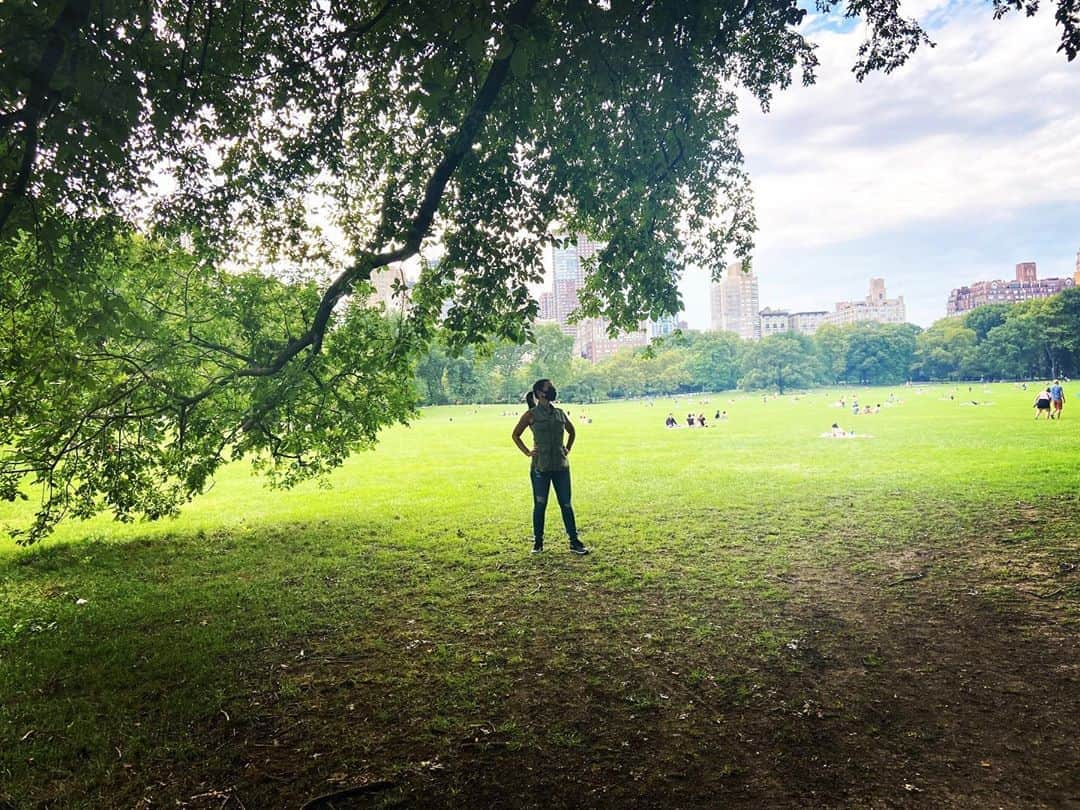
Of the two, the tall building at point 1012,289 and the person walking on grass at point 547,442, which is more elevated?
the tall building at point 1012,289

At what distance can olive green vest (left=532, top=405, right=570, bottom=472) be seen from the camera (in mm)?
8688

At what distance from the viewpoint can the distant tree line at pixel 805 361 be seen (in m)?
85.3

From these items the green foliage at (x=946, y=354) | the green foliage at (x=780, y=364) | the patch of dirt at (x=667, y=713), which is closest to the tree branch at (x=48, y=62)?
the patch of dirt at (x=667, y=713)

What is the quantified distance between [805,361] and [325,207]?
115 metres

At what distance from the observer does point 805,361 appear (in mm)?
111188

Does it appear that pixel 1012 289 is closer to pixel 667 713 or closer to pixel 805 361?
pixel 805 361

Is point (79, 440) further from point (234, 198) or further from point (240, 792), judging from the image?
point (240, 792)

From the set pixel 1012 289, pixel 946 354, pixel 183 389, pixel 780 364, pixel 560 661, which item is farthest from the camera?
pixel 1012 289

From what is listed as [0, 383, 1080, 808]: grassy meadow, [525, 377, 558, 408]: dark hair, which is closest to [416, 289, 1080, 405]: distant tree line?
[0, 383, 1080, 808]: grassy meadow

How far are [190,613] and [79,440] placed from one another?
3.24m

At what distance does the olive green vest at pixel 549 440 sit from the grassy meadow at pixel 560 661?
1.45 metres

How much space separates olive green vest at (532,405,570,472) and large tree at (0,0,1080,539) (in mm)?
1568

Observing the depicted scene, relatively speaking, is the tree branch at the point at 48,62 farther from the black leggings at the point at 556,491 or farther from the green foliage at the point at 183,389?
the black leggings at the point at 556,491

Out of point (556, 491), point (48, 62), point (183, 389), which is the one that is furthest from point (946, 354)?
point (48, 62)
